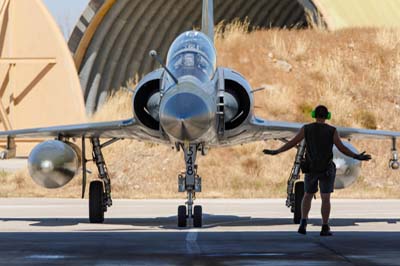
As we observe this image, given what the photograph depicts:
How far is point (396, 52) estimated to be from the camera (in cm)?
3722

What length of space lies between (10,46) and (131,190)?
32.2 ft

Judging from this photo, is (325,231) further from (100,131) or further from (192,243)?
(100,131)

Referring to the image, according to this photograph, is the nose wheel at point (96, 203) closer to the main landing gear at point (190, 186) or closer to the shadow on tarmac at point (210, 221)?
the shadow on tarmac at point (210, 221)

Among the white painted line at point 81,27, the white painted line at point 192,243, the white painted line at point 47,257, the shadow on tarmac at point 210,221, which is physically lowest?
the white painted line at point 47,257

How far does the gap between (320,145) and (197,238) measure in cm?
196

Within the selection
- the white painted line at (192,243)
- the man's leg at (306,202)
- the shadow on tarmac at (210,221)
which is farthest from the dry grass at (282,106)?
the man's leg at (306,202)

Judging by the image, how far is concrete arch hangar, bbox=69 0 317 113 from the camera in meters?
37.4

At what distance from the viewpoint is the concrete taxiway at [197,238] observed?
10773mm

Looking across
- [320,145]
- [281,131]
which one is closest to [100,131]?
[281,131]

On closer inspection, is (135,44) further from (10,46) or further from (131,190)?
(131,190)

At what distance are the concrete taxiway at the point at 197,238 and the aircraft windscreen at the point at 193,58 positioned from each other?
7.43 ft

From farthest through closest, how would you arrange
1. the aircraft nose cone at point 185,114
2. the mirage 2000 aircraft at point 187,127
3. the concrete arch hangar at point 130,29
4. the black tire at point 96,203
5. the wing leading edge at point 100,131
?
the concrete arch hangar at point 130,29 → the black tire at point 96,203 → the wing leading edge at point 100,131 → the mirage 2000 aircraft at point 187,127 → the aircraft nose cone at point 185,114

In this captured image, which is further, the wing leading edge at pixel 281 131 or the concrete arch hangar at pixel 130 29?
the concrete arch hangar at pixel 130 29

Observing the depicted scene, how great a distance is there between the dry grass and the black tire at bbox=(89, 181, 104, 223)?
10.5m
